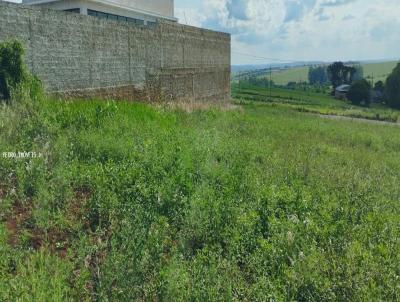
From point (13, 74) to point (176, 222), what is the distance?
4954 mm

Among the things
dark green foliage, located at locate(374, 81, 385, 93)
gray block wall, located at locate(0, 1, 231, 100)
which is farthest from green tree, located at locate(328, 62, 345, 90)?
gray block wall, located at locate(0, 1, 231, 100)

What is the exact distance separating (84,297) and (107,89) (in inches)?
321

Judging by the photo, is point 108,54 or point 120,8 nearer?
point 108,54

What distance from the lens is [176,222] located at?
3393mm

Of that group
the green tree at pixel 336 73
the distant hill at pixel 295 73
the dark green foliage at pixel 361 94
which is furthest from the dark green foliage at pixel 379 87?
the distant hill at pixel 295 73

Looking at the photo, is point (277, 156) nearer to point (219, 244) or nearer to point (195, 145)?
point (195, 145)

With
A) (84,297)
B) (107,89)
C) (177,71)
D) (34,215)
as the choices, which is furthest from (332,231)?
(177,71)

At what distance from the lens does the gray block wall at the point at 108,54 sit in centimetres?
732

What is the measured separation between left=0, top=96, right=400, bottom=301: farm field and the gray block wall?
2395 mm

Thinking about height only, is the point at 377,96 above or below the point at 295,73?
below

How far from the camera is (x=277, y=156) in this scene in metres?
6.36

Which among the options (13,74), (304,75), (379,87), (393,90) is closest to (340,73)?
(379,87)

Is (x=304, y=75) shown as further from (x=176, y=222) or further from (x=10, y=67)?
(x=176, y=222)

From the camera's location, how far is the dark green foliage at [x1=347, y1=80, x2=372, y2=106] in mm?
53406
